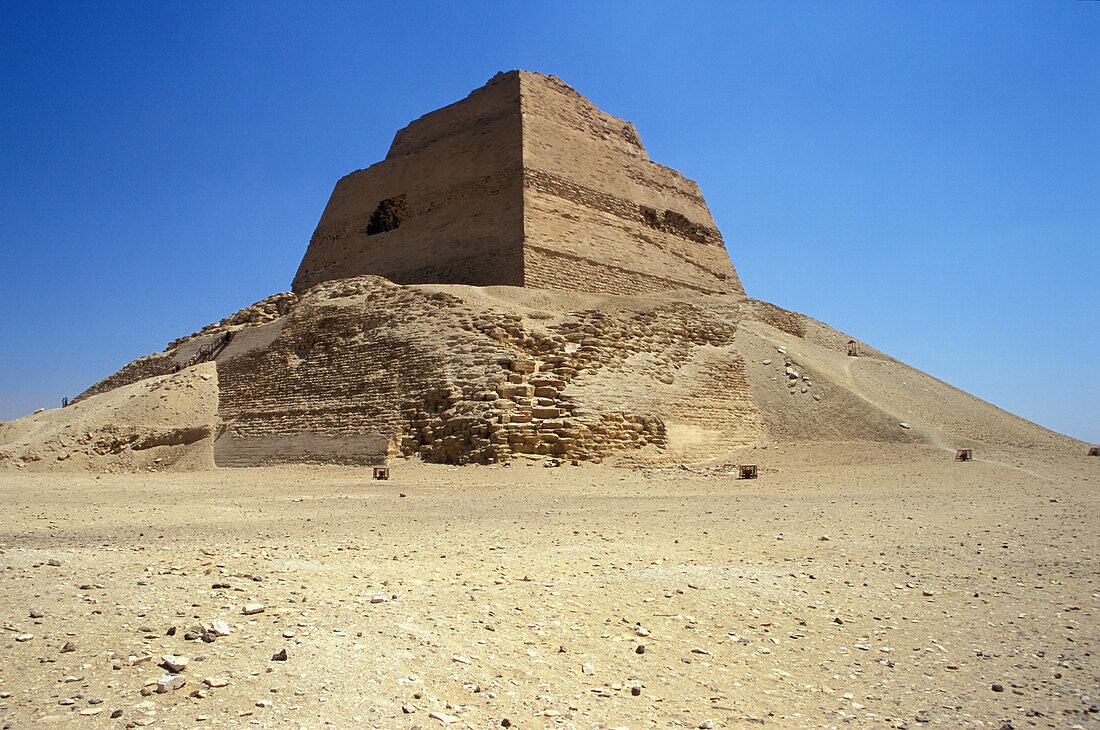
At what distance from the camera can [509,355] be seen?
14359 mm

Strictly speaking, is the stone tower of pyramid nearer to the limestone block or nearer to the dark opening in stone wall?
the dark opening in stone wall

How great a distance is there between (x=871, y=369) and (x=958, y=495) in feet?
36.1

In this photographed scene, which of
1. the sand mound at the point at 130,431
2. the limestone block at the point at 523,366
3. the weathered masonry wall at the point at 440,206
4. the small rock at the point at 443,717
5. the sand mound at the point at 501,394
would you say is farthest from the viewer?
the weathered masonry wall at the point at 440,206

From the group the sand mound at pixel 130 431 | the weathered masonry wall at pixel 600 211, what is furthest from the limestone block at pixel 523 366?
the sand mound at pixel 130 431

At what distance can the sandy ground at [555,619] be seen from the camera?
8.87 feet

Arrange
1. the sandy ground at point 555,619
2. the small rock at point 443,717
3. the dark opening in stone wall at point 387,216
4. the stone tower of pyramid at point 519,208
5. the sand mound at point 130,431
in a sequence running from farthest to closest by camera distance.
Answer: the dark opening in stone wall at point 387,216, the stone tower of pyramid at point 519,208, the sand mound at point 130,431, the sandy ground at point 555,619, the small rock at point 443,717

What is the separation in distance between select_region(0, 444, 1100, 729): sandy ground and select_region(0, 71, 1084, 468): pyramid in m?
6.51

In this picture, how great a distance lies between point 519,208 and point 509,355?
7.87 metres

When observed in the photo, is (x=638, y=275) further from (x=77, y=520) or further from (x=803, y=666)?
(x=803, y=666)

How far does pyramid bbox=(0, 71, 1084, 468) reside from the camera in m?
14.0

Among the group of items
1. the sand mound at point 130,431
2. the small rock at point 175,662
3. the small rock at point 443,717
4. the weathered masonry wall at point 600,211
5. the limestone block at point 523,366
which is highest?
the weathered masonry wall at point 600,211

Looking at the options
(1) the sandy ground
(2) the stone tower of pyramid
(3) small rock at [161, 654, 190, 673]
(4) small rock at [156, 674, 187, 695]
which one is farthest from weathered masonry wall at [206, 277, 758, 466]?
(4) small rock at [156, 674, 187, 695]

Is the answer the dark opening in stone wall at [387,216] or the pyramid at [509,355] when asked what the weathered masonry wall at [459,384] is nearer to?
the pyramid at [509,355]

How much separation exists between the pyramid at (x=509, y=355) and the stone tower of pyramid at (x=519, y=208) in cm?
9
